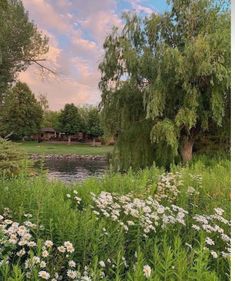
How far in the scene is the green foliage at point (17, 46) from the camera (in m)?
8.48

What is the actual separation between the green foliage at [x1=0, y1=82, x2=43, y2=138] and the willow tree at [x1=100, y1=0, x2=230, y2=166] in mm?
1749

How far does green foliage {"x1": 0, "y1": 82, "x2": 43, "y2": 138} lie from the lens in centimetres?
739

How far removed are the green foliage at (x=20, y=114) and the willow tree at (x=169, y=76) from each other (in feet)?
5.74

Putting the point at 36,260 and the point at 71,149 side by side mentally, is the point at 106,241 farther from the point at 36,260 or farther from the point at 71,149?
the point at 71,149

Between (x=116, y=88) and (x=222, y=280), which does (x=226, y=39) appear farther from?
(x=222, y=280)

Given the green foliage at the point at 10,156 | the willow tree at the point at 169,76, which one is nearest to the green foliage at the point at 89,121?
the willow tree at the point at 169,76

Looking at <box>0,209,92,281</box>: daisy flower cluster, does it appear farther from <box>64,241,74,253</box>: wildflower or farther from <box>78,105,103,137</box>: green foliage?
<box>78,105,103,137</box>: green foliage

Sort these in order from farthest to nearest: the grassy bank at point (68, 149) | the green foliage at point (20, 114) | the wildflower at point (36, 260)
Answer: the grassy bank at point (68, 149) → the green foliage at point (20, 114) → the wildflower at point (36, 260)

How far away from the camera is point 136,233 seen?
1.33 metres

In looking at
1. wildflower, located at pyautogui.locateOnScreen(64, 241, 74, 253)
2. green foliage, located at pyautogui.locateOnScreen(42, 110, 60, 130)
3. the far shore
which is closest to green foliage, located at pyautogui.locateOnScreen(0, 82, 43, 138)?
green foliage, located at pyautogui.locateOnScreen(42, 110, 60, 130)

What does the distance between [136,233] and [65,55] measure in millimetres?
4592

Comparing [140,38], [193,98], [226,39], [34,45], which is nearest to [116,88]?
[140,38]

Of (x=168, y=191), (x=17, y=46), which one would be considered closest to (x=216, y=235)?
(x=168, y=191)

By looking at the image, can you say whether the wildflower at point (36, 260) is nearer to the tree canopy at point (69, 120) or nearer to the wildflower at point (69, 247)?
the wildflower at point (69, 247)
